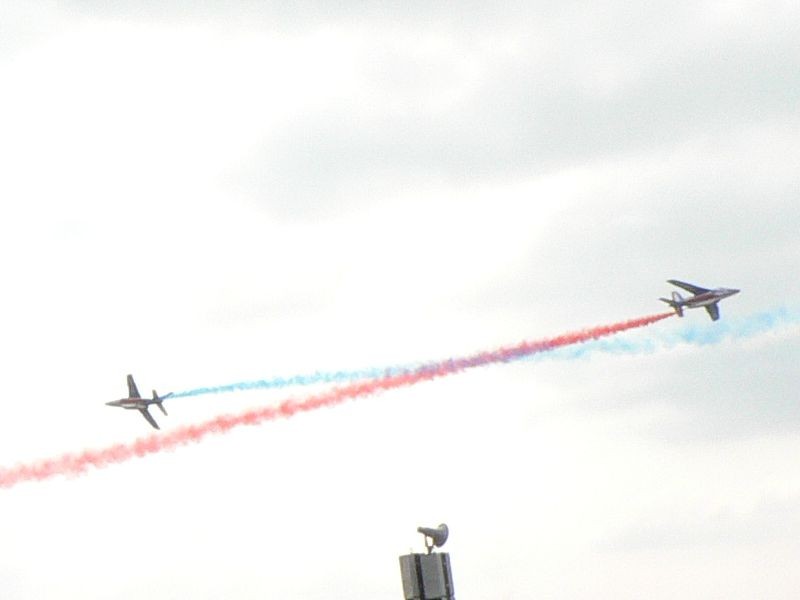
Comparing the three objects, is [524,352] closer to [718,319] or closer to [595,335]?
[595,335]

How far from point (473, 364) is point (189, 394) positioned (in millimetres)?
22761

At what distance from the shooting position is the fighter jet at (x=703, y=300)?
129 meters

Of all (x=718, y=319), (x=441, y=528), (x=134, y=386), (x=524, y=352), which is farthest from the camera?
(x=134, y=386)

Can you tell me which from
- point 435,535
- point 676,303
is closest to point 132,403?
point 676,303

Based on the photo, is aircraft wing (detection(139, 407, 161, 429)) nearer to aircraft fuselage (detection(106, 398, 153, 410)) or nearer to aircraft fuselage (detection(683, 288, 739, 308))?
aircraft fuselage (detection(106, 398, 153, 410))

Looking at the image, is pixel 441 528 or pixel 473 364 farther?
pixel 473 364

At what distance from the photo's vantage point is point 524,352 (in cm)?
11600

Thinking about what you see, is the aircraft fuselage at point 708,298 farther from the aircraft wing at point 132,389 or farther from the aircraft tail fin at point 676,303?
the aircraft wing at point 132,389

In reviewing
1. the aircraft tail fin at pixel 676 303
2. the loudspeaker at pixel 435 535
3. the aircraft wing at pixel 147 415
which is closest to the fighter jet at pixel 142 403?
the aircraft wing at pixel 147 415

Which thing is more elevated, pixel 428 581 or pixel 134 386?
pixel 134 386

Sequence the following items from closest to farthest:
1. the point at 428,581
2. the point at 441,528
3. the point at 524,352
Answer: the point at 428,581 → the point at 441,528 → the point at 524,352

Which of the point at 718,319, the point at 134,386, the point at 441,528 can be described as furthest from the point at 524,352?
the point at 441,528

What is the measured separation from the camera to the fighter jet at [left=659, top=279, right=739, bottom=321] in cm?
12925

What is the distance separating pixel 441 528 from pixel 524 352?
2945 inches
